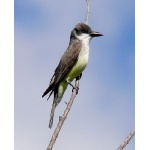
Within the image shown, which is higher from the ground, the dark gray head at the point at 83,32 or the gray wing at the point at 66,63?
the dark gray head at the point at 83,32

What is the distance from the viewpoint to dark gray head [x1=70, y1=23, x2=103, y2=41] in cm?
317

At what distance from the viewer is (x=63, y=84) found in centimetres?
331

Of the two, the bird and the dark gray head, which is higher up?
the dark gray head

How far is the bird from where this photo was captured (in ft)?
Result: 10.5

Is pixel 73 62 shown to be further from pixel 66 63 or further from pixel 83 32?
pixel 83 32

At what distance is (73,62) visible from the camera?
3.34 m

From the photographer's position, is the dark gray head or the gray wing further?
the gray wing

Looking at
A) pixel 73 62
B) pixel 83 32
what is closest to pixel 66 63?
pixel 73 62

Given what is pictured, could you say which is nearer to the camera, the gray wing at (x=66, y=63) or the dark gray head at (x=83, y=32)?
the dark gray head at (x=83, y=32)

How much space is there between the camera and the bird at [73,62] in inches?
126

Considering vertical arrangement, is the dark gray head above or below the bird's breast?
above
